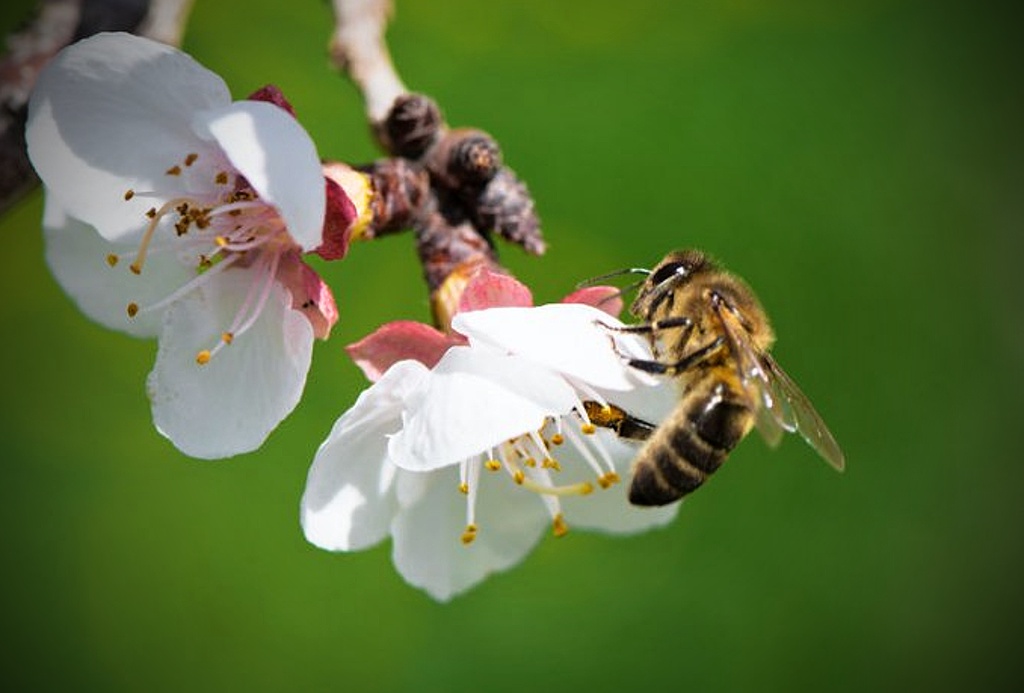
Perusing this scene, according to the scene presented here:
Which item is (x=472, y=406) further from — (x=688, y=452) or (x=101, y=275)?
(x=101, y=275)

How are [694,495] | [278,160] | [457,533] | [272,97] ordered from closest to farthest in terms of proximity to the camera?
[278,160] → [272,97] → [457,533] → [694,495]

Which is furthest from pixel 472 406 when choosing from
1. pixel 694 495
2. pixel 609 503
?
pixel 694 495

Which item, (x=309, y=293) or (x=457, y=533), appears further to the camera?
(x=457, y=533)

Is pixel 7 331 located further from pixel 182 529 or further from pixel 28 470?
pixel 182 529

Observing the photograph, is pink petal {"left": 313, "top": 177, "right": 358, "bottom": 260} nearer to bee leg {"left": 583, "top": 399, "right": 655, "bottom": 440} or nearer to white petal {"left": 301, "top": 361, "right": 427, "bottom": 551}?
white petal {"left": 301, "top": 361, "right": 427, "bottom": 551}

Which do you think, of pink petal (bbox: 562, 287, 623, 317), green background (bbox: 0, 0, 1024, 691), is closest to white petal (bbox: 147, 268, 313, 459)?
pink petal (bbox: 562, 287, 623, 317)

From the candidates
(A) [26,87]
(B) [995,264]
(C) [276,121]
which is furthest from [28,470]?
(B) [995,264]

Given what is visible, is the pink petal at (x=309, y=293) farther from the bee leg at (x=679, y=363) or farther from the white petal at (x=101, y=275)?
the bee leg at (x=679, y=363)
